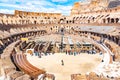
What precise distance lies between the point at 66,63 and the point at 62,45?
3.25 metres

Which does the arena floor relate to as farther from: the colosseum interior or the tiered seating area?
the tiered seating area

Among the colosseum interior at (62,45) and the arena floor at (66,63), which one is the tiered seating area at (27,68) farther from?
the arena floor at (66,63)

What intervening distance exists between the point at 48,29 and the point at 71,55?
7.22m

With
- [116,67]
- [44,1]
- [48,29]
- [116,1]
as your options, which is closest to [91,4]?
[116,1]

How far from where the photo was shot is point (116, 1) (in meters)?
21.6

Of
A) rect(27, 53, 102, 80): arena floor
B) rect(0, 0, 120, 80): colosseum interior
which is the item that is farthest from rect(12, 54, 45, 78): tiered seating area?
rect(27, 53, 102, 80): arena floor

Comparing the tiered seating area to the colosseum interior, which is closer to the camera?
the tiered seating area

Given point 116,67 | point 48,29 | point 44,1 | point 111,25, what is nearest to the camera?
point 116,67

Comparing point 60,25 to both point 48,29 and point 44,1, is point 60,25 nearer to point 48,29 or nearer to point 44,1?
point 48,29

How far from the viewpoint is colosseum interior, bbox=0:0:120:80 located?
9.25 m

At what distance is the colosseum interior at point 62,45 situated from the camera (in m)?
9.25

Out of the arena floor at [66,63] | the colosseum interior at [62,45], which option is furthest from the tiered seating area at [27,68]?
the arena floor at [66,63]

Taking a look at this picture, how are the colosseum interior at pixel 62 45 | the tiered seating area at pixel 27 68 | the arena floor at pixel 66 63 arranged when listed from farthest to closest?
1. the arena floor at pixel 66 63
2. the colosseum interior at pixel 62 45
3. the tiered seating area at pixel 27 68

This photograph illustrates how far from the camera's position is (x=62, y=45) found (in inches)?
572
